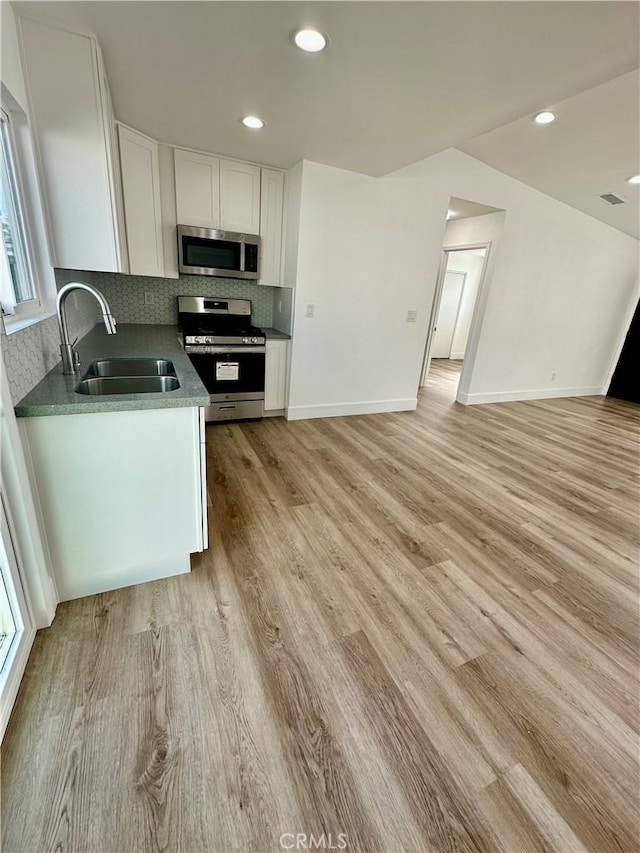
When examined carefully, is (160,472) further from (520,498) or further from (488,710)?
(520,498)

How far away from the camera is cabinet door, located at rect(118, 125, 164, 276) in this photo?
290 cm

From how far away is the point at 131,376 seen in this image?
6.97ft

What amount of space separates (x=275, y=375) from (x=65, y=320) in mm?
2286

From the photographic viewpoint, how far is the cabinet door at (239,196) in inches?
133

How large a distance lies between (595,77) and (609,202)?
3.72 meters

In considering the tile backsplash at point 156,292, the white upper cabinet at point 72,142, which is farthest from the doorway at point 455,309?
the white upper cabinet at point 72,142

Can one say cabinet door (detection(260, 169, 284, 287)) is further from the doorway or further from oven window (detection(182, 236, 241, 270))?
the doorway

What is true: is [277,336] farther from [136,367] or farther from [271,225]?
[136,367]

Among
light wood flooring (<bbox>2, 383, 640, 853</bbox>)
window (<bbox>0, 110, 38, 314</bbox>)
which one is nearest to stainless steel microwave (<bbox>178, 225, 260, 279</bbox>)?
window (<bbox>0, 110, 38, 314</bbox>)

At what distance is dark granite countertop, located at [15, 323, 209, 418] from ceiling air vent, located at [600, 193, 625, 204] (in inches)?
209

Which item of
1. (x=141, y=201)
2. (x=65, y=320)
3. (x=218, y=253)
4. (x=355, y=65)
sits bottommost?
(x=65, y=320)

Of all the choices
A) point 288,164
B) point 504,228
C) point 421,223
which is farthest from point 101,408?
point 504,228

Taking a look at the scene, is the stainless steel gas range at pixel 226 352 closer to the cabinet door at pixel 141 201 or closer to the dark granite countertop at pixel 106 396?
the cabinet door at pixel 141 201

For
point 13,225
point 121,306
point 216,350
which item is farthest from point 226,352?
point 13,225
